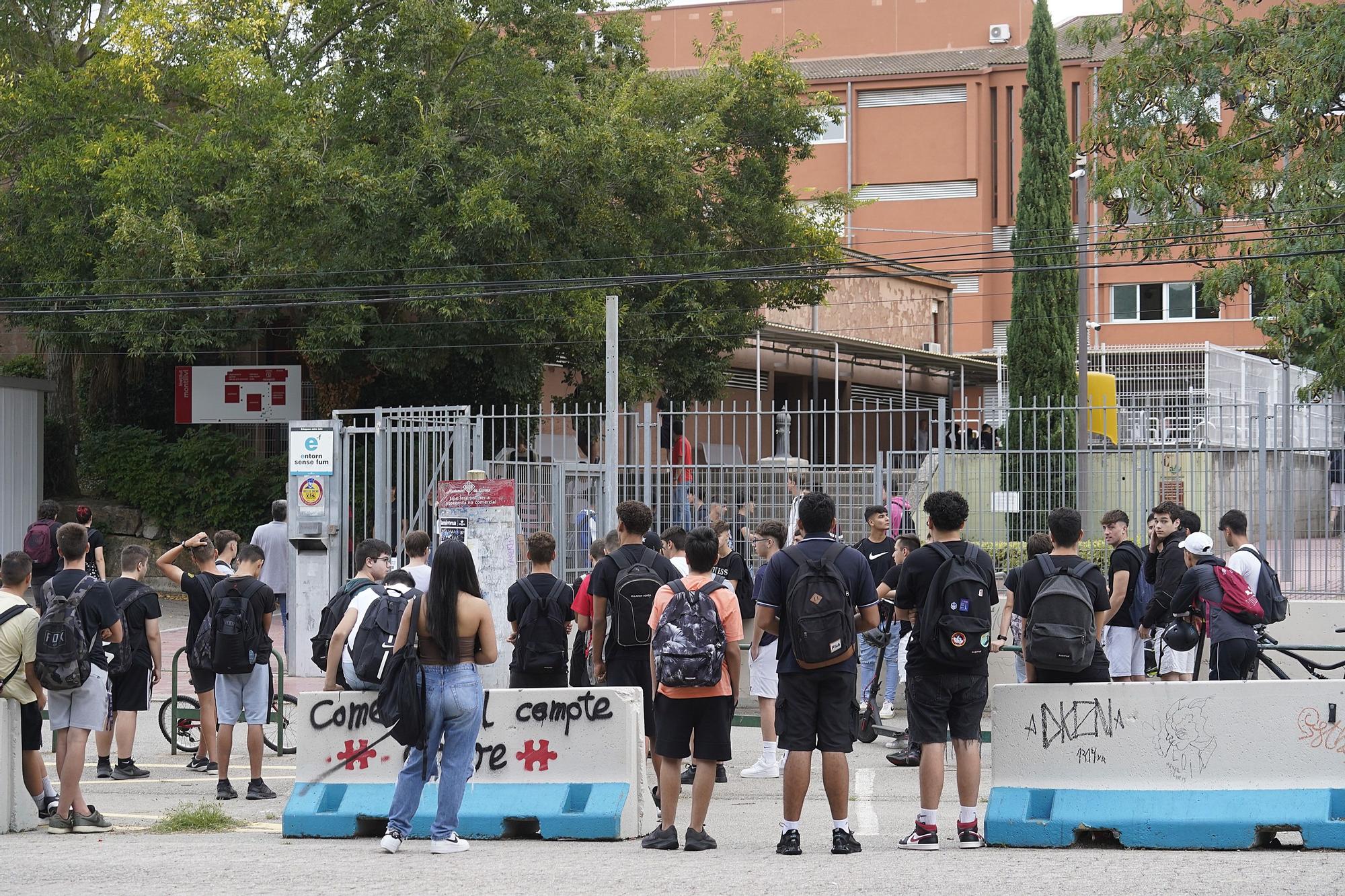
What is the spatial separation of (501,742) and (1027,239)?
88.1ft

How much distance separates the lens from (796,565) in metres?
7.70

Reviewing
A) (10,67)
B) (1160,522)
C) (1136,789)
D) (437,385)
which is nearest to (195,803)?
(1136,789)

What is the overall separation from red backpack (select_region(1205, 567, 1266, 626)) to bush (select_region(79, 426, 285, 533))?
1974 cm

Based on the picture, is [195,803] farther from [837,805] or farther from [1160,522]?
[1160,522]

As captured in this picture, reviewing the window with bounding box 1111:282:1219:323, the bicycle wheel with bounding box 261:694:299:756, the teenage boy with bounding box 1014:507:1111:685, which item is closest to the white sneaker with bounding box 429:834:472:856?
the teenage boy with bounding box 1014:507:1111:685

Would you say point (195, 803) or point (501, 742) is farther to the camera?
point (195, 803)

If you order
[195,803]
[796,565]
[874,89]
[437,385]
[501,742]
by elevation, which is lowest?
[195,803]

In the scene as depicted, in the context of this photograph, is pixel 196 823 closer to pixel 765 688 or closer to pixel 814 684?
pixel 814 684

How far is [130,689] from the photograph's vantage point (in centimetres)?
1081

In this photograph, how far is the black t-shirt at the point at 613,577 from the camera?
9.16 metres

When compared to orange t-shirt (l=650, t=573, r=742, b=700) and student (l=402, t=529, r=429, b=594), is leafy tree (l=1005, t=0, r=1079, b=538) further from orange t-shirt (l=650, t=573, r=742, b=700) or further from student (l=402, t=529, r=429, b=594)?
orange t-shirt (l=650, t=573, r=742, b=700)

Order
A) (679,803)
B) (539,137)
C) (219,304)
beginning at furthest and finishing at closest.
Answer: (219,304), (539,137), (679,803)

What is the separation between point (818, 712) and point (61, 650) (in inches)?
170

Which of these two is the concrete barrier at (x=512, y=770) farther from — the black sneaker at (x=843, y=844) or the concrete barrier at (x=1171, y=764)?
the concrete barrier at (x=1171, y=764)
